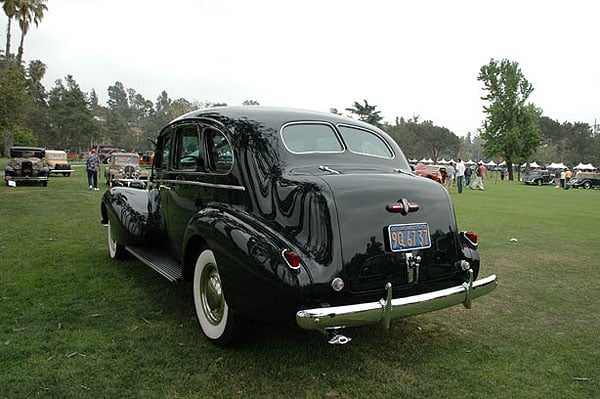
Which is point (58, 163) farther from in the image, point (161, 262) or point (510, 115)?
point (510, 115)

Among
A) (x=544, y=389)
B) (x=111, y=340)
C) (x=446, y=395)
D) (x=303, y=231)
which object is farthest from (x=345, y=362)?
(x=111, y=340)

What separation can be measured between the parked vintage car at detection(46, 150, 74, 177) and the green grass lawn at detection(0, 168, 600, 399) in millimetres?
22716

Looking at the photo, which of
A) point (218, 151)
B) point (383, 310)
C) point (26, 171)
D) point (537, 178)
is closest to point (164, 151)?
point (218, 151)

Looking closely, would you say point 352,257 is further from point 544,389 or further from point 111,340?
point 111,340

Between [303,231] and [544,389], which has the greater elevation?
[303,231]

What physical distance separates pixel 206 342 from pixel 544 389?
2512mm

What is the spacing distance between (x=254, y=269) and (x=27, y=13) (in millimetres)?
43445

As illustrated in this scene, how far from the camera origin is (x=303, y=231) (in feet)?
10.9

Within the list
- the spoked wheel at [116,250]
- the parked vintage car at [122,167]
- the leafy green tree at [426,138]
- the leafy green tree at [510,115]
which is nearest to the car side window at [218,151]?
the spoked wheel at [116,250]

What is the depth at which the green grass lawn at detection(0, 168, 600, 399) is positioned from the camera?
3100 mm

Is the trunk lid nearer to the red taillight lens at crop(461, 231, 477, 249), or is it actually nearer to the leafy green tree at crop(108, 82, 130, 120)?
the red taillight lens at crop(461, 231, 477, 249)

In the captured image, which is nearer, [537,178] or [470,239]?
[470,239]

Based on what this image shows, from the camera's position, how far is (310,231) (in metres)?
3.29

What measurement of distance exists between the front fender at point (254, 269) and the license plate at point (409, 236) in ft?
2.42
